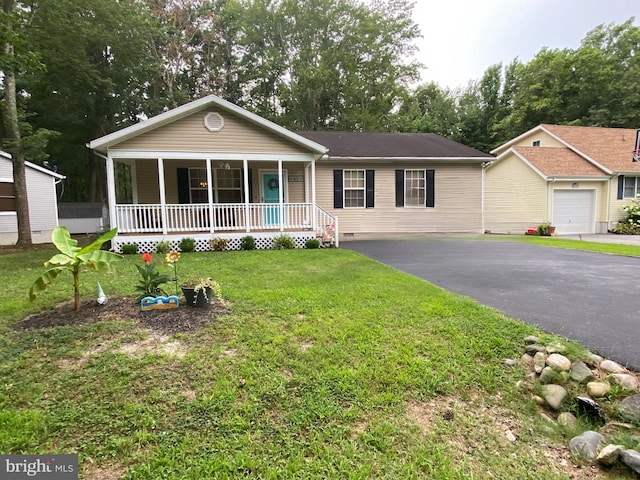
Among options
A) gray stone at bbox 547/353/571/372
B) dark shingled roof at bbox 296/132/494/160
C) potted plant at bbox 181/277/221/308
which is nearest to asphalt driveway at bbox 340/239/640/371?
gray stone at bbox 547/353/571/372

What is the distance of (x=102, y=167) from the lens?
82.8 feet

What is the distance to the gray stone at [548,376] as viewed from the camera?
294cm

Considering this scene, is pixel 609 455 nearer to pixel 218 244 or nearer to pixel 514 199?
pixel 218 244

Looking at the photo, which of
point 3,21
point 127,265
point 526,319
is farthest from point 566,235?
point 3,21

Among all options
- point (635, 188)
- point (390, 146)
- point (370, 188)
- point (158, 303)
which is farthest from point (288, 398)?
point (635, 188)

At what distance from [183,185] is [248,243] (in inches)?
147

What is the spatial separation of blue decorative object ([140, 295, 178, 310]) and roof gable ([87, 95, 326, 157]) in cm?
680

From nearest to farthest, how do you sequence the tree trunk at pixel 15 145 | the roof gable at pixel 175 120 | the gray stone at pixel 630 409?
1. the gray stone at pixel 630 409
2. the roof gable at pixel 175 120
3. the tree trunk at pixel 15 145

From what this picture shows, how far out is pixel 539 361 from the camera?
3172mm

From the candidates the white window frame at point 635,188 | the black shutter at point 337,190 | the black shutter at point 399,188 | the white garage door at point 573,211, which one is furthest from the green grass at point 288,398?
the white window frame at point 635,188

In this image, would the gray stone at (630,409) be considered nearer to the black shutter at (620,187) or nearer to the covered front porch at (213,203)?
the covered front porch at (213,203)

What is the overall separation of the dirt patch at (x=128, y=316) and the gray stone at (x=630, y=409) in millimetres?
3849

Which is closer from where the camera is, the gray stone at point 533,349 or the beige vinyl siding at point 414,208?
the gray stone at point 533,349

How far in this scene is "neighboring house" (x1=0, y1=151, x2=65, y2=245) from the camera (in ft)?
43.5
